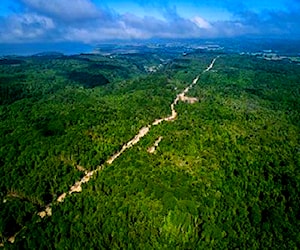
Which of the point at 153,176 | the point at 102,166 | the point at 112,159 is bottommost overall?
the point at 112,159

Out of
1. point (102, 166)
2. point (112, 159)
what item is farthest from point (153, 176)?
point (112, 159)

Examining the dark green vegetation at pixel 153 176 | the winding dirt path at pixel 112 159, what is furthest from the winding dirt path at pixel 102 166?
the dark green vegetation at pixel 153 176

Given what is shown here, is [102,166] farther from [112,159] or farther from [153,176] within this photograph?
[153,176]

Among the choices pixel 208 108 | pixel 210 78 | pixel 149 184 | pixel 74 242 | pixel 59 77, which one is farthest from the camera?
pixel 59 77

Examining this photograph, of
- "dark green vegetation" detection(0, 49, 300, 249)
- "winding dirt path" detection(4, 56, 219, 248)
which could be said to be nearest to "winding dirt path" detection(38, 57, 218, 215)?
"winding dirt path" detection(4, 56, 219, 248)

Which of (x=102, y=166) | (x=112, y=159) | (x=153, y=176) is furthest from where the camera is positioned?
(x=112, y=159)

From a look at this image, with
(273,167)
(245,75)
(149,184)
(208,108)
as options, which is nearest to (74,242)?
(149,184)

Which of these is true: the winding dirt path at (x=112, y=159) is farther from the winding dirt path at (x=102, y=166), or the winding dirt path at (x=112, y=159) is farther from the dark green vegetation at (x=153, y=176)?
the dark green vegetation at (x=153, y=176)

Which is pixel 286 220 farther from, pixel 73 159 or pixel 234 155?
pixel 73 159
